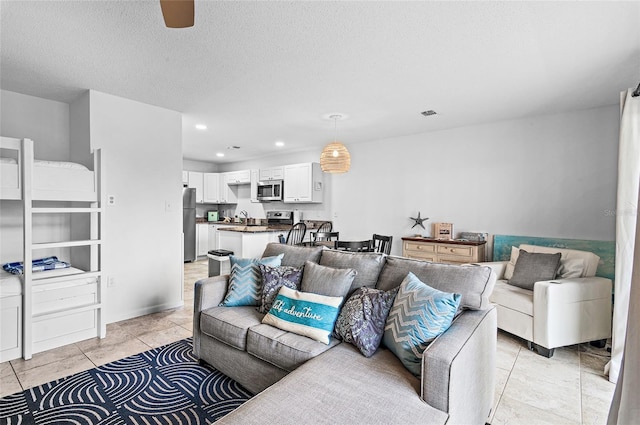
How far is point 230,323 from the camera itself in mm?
2273

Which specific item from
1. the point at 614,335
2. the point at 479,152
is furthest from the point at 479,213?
the point at 614,335

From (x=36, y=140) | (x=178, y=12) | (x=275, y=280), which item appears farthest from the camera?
(x=36, y=140)

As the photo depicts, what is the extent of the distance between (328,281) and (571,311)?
236cm

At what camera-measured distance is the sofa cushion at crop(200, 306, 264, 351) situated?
2.18 meters

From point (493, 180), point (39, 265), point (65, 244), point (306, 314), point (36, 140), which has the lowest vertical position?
point (306, 314)

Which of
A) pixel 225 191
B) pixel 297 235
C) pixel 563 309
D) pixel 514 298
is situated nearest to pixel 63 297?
pixel 297 235

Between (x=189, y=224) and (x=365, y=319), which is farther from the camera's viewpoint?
(x=189, y=224)

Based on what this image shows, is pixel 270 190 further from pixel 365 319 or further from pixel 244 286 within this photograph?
pixel 365 319

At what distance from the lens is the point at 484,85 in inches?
122

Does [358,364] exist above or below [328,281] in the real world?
below

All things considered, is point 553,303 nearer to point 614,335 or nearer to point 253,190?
point 614,335

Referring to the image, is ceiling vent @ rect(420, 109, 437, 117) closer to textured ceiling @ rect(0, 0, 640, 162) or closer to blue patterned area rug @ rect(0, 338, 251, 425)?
textured ceiling @ rect(0, 0, 640, 162)

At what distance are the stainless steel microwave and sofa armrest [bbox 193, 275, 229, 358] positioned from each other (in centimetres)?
423

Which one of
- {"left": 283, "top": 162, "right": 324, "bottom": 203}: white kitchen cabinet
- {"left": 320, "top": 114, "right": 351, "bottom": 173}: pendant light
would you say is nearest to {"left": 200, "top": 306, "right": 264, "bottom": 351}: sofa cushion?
{"left": 320, "top": 114, "right": 351, "bottom": 173}: pendant light
